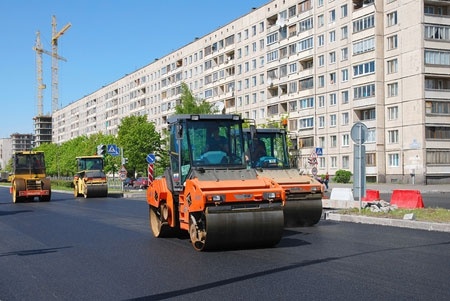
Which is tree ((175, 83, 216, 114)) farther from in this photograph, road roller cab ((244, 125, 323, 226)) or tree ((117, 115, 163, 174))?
road roller cab ((244, 125, 323, 226))

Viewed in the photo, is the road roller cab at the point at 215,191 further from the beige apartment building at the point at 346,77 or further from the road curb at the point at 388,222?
the beige apartment building at the point at 346,77

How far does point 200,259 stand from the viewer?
1017cm

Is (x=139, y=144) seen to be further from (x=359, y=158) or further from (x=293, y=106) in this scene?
(x=359, y=158)

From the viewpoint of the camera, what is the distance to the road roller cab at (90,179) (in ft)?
125

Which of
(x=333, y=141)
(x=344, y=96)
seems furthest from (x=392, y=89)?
(x=333, y=141)

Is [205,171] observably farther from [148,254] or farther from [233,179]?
[148,254]

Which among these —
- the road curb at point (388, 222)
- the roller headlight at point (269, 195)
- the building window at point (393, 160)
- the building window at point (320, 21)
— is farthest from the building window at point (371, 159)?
the roller headlight at point (269, 195)

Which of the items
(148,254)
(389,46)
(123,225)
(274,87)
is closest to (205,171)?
(148,254)

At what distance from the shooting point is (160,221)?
44.3 feet

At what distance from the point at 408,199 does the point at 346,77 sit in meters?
46.2

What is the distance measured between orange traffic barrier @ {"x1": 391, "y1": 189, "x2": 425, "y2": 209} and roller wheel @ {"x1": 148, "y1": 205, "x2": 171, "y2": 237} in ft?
31.2

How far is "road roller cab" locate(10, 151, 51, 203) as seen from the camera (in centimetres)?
3362

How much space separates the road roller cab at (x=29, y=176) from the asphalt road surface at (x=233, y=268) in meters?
20.3

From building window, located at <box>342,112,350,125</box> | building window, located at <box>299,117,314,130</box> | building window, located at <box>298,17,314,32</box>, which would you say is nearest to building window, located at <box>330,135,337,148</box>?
building window, located at <box>342,112,350,125</box>
